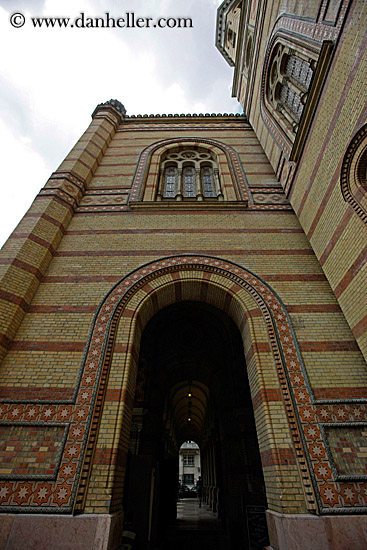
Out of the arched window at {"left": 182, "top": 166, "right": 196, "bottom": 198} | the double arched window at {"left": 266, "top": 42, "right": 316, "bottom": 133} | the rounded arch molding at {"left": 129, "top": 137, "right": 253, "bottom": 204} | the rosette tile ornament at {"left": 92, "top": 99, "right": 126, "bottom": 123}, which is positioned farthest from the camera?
the rosette tile ornament at {"left": 92, "top": 99, "right": 126, "bottom": 123}

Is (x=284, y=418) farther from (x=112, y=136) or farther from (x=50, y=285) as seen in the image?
(x=112, y=136)

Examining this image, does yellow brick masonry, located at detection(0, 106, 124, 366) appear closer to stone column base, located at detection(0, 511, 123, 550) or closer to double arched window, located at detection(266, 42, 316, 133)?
stone column base, located at detection(0, 511, 123, 550)

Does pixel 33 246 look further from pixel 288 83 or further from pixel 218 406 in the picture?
pixel 218 406

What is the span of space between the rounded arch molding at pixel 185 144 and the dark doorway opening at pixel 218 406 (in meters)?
3.07

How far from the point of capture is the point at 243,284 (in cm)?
469

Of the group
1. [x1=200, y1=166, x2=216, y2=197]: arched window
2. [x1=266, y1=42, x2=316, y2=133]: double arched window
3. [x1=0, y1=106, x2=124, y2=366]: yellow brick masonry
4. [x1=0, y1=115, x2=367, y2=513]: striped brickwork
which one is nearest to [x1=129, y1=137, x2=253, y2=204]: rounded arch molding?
[x1=0, y1=115, x2=367, y2=513]: striped brickwork

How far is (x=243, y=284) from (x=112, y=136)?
737 centimetres

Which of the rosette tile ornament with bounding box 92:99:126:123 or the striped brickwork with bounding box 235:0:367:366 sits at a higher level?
the rosette tile ornament with bounding box 92:99:126:123

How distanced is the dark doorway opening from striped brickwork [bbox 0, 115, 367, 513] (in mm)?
2170

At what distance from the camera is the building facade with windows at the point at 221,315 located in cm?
299

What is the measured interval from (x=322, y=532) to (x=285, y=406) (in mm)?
1181

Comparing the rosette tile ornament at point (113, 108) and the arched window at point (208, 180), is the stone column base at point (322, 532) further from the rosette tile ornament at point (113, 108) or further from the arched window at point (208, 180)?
the rosette tile ornament at point (113, 108)

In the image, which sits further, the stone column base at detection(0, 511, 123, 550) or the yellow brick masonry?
the yellow brick masonry

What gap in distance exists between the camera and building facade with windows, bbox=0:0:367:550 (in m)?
2.99
